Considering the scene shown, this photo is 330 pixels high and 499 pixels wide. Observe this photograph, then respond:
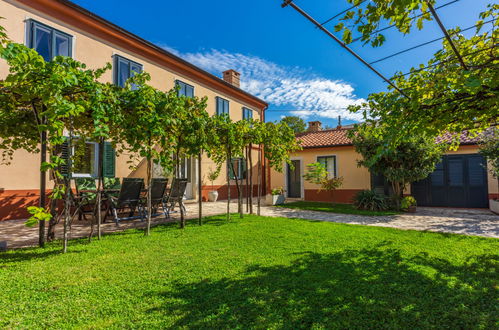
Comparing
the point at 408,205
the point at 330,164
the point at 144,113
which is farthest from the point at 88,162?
the point at 408,205

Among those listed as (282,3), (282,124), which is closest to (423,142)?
(282,124)

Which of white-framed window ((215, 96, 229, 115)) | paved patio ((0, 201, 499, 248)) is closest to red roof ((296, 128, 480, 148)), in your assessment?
white-framed window ((215, 96, 229, 115))

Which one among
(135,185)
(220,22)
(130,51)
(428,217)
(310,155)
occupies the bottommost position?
(428,217)

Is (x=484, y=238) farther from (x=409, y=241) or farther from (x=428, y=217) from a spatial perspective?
(x=428, y=217)

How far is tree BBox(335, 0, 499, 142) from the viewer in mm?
2494

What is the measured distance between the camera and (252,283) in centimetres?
303

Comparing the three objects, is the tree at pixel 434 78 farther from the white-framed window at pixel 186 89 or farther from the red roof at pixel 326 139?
the white-framed window at pixel 186 89

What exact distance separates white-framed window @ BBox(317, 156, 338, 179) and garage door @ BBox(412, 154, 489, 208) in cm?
362

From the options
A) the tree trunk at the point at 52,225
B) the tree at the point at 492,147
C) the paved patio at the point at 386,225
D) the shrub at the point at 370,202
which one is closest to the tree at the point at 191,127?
the paved patio at the point at 386,225

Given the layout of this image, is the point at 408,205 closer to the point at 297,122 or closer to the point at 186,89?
the point at 186,89

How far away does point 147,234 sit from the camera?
538cm

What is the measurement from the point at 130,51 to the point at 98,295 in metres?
9.68

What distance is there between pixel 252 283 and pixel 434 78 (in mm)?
3386

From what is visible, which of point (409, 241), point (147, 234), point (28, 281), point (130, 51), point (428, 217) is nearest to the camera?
point (28, 281)
